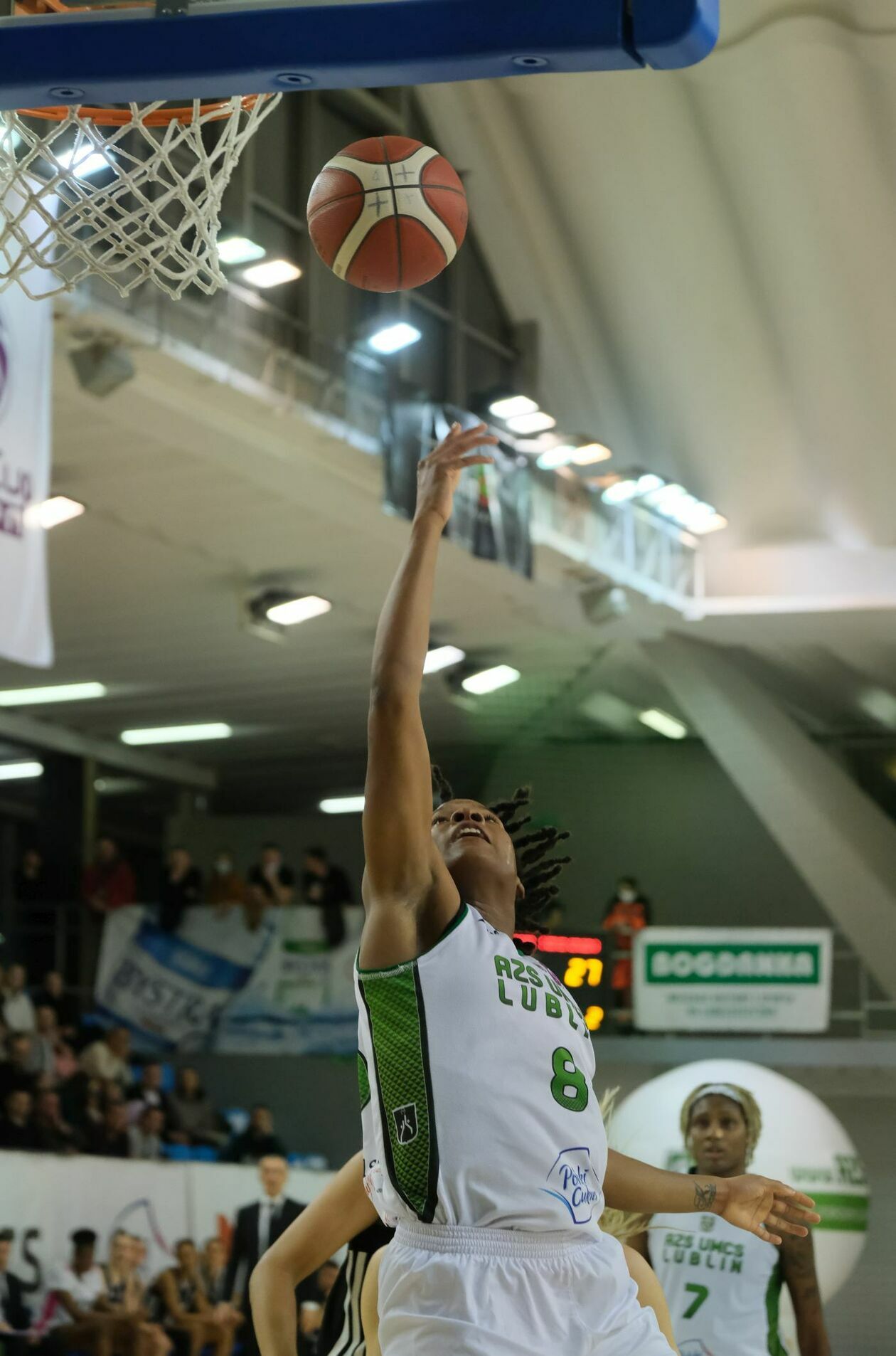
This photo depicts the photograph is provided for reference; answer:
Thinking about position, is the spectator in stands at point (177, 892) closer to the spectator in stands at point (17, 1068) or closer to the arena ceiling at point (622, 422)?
the arena ceiling at point (622, 422)

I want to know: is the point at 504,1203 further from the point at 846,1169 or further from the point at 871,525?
the point at 871,525

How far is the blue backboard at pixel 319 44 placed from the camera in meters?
2.69

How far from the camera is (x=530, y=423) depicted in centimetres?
1440

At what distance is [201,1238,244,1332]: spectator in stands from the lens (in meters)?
12.2

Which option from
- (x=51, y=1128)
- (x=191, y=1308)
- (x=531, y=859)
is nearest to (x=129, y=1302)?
(x=191, y=1308)

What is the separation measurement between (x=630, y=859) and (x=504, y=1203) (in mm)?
17778

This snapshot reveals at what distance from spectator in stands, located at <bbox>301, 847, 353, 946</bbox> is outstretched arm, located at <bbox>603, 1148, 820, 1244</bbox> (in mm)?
12580

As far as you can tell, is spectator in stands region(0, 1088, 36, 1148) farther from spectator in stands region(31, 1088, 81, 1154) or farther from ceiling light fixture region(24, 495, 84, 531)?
ceiling light fixture region(24, 495, 84, 531)

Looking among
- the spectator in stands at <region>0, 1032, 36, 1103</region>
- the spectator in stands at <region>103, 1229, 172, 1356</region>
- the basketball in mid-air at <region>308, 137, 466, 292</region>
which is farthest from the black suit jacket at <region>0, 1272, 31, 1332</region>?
the basketball in mid-air at <region>308, 137, 466, 292</region>

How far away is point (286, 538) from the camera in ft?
43.8

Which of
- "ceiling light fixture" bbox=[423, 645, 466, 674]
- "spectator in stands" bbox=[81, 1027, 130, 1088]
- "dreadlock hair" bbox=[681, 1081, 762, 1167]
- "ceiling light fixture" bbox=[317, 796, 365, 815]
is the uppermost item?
"ceiling light fixture" bbox=[423, 645, 466, 674]

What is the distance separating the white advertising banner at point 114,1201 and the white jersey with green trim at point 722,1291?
538 centimetres

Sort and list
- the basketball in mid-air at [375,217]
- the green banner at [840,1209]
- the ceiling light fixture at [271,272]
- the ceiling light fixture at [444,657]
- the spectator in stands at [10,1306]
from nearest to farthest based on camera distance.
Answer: the basketball in mid-air at [375,217], the green banner at [840,1209], the spectator in stands at [10,1306], the ceiling light fixture at [271,272], the ceiling light fixture at [444,657]

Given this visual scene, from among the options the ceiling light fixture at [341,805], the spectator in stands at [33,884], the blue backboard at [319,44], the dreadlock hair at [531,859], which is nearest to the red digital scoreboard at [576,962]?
the spectator in stands at [33,884]
